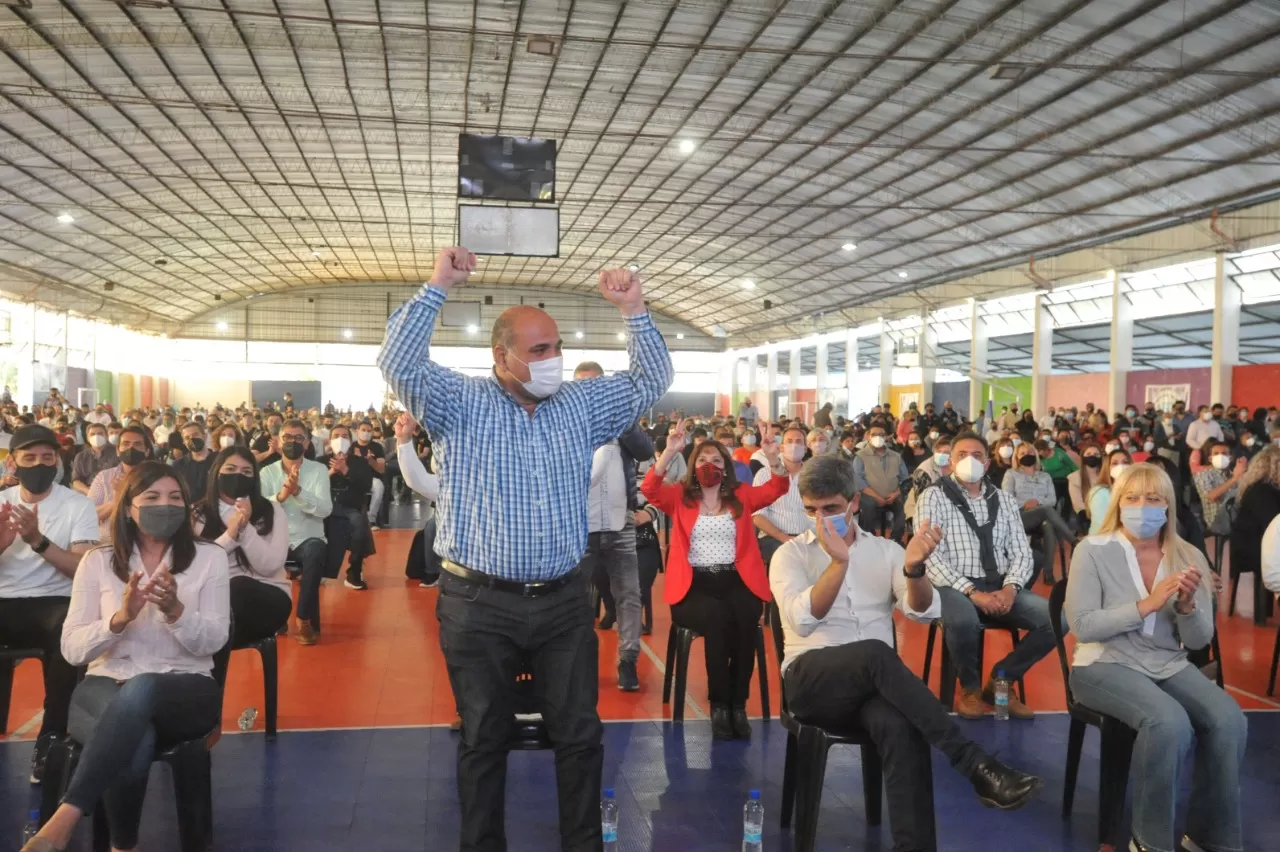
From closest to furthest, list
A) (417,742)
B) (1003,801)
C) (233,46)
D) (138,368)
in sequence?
(1003,801)
(417,742)
(233,46)
(138,368)

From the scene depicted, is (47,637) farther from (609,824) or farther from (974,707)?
(974,707)

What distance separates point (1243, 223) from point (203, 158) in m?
19.5

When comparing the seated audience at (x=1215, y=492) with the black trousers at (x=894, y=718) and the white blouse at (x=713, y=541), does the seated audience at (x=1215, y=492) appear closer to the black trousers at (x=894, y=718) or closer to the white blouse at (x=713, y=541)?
the white blouse at (x=713, y=541)

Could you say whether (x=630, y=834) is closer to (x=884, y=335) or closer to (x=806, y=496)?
(x=806, y=496)

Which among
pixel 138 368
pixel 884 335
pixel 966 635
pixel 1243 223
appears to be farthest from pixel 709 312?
pixel 966 635

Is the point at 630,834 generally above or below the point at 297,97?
below

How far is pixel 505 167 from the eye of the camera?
42.0 ft

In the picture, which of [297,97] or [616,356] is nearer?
[297,97]

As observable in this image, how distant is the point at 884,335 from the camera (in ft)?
100

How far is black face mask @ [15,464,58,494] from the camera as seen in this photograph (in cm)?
409

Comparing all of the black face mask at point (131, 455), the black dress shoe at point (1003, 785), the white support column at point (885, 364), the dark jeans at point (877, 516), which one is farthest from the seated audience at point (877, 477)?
the white support column at point (885, 364)

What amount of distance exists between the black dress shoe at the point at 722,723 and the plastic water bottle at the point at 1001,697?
4.21 feet

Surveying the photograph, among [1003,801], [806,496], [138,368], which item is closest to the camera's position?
[1003,801]

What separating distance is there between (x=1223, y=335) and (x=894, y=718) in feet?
57.5
